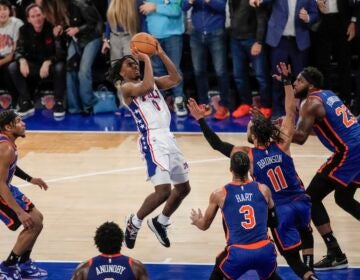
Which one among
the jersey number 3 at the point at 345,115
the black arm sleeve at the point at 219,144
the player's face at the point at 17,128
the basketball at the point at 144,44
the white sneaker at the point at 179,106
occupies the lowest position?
the white sneaker at the point at 179,106

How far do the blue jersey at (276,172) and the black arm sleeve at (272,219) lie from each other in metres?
0.60

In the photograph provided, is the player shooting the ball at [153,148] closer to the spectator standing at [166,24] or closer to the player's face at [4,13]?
the spectator standing at [166,24]

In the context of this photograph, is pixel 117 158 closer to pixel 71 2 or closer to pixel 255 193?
pixel 71 2

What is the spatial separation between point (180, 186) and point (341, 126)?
1772 mm

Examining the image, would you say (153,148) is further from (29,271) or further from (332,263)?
(332,263)

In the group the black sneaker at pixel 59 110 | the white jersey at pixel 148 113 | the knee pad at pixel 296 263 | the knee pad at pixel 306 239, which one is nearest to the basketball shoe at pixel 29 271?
the white jersey at pixel 148 113

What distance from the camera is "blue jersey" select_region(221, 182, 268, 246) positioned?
755cm

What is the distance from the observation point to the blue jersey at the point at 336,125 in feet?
29.8

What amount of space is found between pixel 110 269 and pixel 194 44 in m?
8.02

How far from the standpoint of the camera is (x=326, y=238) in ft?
30.2

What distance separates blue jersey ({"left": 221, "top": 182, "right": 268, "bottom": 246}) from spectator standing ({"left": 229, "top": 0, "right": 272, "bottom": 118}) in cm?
671

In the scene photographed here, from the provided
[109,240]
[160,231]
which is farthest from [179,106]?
[109,240]

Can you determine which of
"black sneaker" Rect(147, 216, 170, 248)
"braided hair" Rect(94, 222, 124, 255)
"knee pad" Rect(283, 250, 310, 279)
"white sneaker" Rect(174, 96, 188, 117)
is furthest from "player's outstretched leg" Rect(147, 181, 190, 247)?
"white sneaker" Rect(174, 96, 188, 117)

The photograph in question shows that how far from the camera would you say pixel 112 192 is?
37.8 ft
